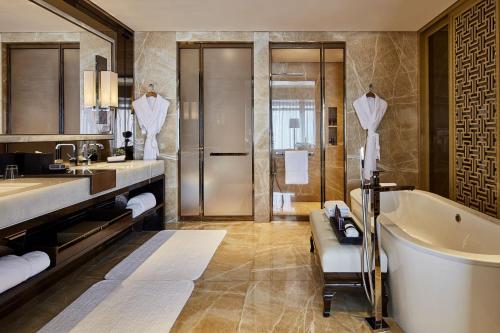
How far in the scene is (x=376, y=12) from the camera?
418 centimetres

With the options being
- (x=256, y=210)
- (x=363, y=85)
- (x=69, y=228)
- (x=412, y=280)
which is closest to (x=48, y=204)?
(x=69, y=228)

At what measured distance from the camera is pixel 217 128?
504cm

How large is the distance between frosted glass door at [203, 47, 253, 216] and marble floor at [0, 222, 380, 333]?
1.11 metres

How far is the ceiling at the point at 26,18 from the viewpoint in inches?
110

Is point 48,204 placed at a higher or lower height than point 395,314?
higher

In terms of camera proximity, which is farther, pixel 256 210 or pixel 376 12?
pixel 256 210

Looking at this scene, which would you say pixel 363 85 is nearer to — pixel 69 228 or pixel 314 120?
pixel 314 120

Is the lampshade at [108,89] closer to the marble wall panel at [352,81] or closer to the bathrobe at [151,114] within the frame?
the bathrobe at [151,114]

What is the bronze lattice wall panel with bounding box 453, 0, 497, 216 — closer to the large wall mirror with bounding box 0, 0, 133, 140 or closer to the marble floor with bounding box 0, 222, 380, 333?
the marble floor with bounding box 0, 222, 380, 333

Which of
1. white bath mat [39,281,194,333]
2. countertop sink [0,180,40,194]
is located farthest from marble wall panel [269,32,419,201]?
countertop sink [0,180,40,194]

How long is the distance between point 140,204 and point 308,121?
92.2 inches

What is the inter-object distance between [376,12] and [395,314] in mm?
3189

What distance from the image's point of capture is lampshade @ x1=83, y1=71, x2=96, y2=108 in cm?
383

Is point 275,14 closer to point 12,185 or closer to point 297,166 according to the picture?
point 297,166
